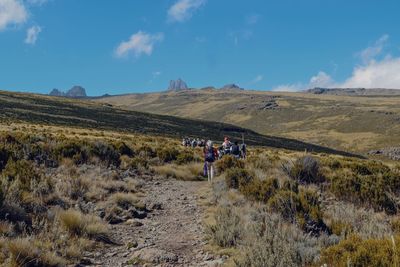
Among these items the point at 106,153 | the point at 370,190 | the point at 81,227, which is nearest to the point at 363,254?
the point at 81,227

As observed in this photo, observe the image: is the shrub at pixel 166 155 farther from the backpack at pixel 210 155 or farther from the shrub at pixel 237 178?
the shrub at pixel 237 178

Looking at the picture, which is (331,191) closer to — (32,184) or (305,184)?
(305,184)

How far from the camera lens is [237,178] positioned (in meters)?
14.3

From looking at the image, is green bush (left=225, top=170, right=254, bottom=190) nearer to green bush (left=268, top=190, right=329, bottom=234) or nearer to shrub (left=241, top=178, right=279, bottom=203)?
shrub (left=241, top=178, right=279, bottom=203)

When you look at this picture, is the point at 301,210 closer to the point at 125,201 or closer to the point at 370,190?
the point at 370,190

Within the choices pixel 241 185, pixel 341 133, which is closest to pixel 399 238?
pixel 241 185

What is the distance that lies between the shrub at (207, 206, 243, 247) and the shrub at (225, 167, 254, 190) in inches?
196

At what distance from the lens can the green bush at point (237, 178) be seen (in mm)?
13951

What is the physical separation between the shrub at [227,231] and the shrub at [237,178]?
4972 mm

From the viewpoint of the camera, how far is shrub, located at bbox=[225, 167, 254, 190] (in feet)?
45.8

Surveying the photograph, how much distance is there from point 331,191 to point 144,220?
262 inches

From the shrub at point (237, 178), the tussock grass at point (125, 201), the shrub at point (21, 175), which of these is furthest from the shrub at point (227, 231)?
the shrub at point (237, 178)

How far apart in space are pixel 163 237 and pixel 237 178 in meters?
5.99

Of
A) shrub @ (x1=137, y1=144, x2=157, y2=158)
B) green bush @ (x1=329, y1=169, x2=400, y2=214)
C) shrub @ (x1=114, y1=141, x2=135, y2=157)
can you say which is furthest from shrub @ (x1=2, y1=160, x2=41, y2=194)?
shrub @ (x1=137, y1=144, x2=157, y2=158)
